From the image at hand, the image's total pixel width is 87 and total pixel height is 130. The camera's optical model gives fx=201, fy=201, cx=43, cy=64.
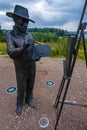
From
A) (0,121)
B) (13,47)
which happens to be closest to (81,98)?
(0,121)

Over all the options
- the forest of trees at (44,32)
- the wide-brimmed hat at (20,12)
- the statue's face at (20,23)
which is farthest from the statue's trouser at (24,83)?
the forest of trees at (44,32)

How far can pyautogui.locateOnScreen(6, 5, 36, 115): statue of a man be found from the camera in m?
2.77

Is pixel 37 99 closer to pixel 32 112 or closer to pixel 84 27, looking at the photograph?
pixel 32 112

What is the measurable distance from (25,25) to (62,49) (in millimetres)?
5726

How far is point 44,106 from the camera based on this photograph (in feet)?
11.9

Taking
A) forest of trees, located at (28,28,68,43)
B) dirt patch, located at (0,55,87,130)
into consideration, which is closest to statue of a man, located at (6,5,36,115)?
dirt patch, located at (0,55,87,130)

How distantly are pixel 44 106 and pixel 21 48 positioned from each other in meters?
1.38

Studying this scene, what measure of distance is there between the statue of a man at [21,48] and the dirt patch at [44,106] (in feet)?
0.72

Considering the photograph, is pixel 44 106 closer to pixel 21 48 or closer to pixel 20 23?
pixel 21 48

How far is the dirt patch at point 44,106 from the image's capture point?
10.2 ft

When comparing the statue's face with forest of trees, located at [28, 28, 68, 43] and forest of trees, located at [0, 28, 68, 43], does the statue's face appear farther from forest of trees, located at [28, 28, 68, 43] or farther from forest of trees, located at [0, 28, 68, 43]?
forest of trees, located at [28, 28, 68, 43]

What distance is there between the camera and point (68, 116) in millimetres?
3316

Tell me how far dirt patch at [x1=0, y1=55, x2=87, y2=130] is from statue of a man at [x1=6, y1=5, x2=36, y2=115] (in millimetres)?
220

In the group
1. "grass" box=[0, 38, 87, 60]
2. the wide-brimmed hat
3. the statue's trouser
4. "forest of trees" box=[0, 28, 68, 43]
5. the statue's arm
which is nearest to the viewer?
the statue's arm
